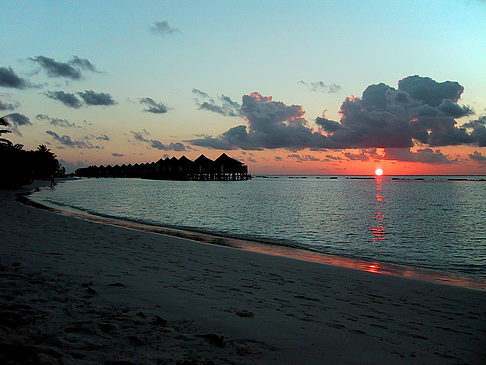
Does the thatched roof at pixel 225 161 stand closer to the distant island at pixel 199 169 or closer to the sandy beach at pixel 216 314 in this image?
the distant island at pixel 199 169

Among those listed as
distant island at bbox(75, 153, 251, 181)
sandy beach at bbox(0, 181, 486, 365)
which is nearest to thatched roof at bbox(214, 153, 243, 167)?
distant island at bbox(75, 153, 251, 181)

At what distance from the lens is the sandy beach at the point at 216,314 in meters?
3.46

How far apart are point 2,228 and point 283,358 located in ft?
38.8

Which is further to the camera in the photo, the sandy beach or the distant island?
the distant island

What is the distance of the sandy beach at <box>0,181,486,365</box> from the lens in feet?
11.3

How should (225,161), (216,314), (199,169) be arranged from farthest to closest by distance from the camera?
1. (199,169)
2. (225,161)
3. (216,314)

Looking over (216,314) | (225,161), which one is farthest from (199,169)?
(216,314)

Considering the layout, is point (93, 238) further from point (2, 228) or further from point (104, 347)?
point (104, 347)

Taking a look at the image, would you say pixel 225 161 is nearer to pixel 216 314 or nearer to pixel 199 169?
pixel 199 169

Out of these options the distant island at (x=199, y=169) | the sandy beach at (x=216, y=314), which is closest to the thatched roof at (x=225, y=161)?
the distant island at (x=199, y=169)

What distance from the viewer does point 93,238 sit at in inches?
453

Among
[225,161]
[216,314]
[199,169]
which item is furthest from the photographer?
[199,169]

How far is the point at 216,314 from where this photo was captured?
462cm

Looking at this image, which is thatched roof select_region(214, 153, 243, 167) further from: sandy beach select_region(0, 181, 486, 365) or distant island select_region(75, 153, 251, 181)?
sandy beach select_region(0, 181, 486, 365)
